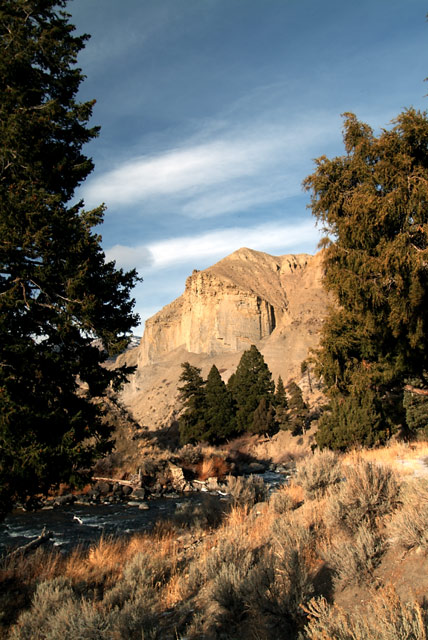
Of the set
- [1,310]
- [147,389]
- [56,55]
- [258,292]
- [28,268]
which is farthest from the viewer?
[258,292]

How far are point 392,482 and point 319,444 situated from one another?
468 inches

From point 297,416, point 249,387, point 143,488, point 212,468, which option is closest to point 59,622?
point 143,488

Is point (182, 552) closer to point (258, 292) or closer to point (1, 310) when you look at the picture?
point (1, 310)

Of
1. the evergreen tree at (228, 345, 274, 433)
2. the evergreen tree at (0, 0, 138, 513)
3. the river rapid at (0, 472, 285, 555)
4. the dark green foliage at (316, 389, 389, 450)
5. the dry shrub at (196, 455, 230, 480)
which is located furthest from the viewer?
the evergreen tree at (228, 345, 274, 433)

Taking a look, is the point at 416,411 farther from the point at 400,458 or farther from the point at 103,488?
the point at 103,488

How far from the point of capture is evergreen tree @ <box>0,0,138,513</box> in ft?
20.4

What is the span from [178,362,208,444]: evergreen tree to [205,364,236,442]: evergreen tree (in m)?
0.50

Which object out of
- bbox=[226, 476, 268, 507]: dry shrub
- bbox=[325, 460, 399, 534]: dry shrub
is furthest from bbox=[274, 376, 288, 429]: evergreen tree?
bbox=[325, 460, 399, 534]: dry shrub

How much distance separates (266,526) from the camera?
6645 mm

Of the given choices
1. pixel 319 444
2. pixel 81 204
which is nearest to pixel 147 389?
pixel 319 444

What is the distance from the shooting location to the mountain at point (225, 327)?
86750mm

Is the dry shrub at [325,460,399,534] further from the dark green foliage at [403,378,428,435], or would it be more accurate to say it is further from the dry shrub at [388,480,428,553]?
the dark green foliage at [403,378,428,435]

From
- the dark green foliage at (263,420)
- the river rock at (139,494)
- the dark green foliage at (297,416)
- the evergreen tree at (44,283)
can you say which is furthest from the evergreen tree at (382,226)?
the dark green foliage at (263,420)

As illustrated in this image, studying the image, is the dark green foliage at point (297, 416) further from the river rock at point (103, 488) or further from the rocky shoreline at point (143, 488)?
the river rock at point (103, 488)
